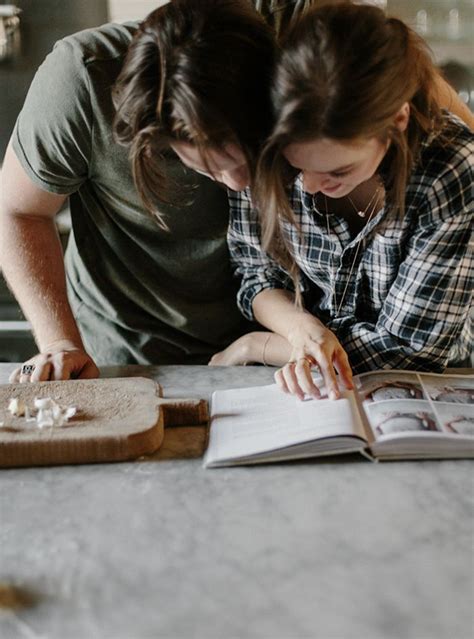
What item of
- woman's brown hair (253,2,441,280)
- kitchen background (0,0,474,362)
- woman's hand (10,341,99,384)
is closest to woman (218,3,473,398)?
woman's brown hair (253,2,441,280)

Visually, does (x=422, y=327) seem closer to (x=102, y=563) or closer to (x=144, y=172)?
(x=144, y=172)

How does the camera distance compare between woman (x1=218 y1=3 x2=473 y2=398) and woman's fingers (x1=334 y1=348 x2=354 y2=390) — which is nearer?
woman (x1=218 y1=3 x2=473 y2=398)

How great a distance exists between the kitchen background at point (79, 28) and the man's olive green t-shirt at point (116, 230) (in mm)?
705

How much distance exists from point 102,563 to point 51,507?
14cm

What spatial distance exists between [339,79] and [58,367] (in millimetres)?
658

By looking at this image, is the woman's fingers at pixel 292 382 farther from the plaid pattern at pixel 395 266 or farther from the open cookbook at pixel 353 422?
the plaid pattern at pixel 395 266

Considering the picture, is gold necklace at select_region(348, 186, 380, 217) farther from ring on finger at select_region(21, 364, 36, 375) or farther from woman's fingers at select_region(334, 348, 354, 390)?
ring on finger at select_region(21, 364, 36, 375)

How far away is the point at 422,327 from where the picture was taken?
1.34 meters

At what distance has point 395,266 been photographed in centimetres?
135

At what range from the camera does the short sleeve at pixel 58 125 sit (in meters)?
1.33

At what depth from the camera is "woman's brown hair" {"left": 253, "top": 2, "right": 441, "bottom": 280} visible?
3.28 ft

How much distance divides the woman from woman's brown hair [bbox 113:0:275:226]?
41 mm

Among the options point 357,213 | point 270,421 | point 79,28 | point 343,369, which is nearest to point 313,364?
point 343,369

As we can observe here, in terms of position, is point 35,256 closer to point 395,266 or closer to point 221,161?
point 221,161
